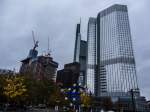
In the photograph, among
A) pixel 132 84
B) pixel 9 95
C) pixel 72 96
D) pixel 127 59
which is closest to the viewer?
pixel 72 96

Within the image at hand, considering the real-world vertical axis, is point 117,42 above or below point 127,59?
above

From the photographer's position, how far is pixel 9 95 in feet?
166

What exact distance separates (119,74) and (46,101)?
116 metres

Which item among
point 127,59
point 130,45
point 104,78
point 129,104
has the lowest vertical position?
point 129,104

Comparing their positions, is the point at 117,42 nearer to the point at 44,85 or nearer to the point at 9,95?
the point at 44,85

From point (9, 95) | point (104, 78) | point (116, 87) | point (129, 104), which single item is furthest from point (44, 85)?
point (104, 78)

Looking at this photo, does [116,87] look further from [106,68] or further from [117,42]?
[117,42]

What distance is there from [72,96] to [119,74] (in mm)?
163360

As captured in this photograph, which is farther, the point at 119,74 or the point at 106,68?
the point at 106,68

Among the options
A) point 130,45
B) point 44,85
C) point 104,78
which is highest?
point 130,45

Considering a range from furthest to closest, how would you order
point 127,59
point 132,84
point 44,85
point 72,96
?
point 127,59
point 132,84
point 44,85
point 72,96

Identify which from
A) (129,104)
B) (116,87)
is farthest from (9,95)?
(116,87)

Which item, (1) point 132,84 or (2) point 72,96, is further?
(1) point 132,84

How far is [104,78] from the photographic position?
196875 millimetres
